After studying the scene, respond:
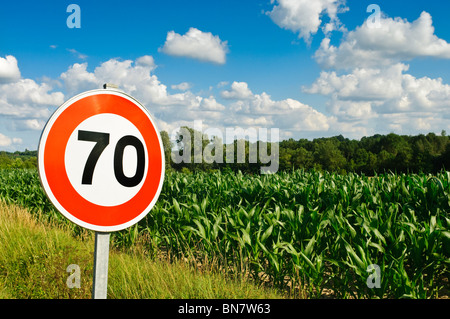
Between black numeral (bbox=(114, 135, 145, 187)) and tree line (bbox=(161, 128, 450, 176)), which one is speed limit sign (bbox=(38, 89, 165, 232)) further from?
tree line (bbox=(161, 128, 450, 176))

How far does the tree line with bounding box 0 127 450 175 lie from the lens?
5706 cm

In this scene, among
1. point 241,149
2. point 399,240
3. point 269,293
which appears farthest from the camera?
point 241,149

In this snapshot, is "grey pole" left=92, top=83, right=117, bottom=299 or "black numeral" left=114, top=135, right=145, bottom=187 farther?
"black numeral" left=114, top=135, right=145, bottom=187

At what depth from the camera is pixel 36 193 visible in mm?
12734

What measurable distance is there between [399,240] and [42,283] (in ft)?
15.2

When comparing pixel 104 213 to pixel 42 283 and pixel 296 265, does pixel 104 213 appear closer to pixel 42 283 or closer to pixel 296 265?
pixel 296 265

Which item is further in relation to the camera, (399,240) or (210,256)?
(210,256)

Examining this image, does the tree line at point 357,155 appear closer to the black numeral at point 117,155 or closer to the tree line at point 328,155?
the tree line at point 328,155

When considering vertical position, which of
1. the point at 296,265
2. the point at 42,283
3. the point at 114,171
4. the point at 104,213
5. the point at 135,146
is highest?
the point at 135,146

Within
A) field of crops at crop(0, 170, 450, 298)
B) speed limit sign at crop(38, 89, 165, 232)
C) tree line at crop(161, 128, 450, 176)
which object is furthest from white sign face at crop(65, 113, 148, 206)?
tree line at crop(161, 128, 450, 176)

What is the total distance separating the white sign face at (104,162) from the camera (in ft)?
7.05

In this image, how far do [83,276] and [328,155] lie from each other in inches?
2877

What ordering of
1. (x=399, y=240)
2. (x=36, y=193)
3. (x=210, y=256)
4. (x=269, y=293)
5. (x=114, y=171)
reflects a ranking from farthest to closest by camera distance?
1. (x=36, y=193)
2. (x=210, y=256)
3. (x=399, y=240)
4. (x=269, y=293)
5. (x=114, y=171)
